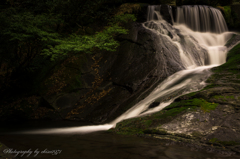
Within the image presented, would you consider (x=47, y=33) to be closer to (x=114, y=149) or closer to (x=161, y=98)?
(x=161, y=98)

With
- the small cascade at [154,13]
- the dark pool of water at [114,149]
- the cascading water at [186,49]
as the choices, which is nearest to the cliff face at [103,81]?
the cascading water at [186,49]

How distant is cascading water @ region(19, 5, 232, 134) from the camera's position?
7.56 m

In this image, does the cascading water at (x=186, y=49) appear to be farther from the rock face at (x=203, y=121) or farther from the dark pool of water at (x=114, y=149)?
the dark pool of water at (x=114, y=149)

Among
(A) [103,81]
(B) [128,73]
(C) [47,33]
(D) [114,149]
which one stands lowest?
(A) [103,81]

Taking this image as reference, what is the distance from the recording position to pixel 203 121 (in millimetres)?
5047

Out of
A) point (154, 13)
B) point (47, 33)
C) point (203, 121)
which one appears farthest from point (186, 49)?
point (47, 33)

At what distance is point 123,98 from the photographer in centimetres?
955

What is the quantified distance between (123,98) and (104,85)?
1.83m

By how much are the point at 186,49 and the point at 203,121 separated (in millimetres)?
7443

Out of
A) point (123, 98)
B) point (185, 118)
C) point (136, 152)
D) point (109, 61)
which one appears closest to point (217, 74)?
point (185, 118)

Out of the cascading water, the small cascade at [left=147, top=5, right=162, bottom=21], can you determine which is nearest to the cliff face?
the cascading water

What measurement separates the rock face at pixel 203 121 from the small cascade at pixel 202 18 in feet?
30.9

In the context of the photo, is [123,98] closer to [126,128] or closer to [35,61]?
[126,128]

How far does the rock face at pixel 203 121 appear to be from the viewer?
14.6 ft
